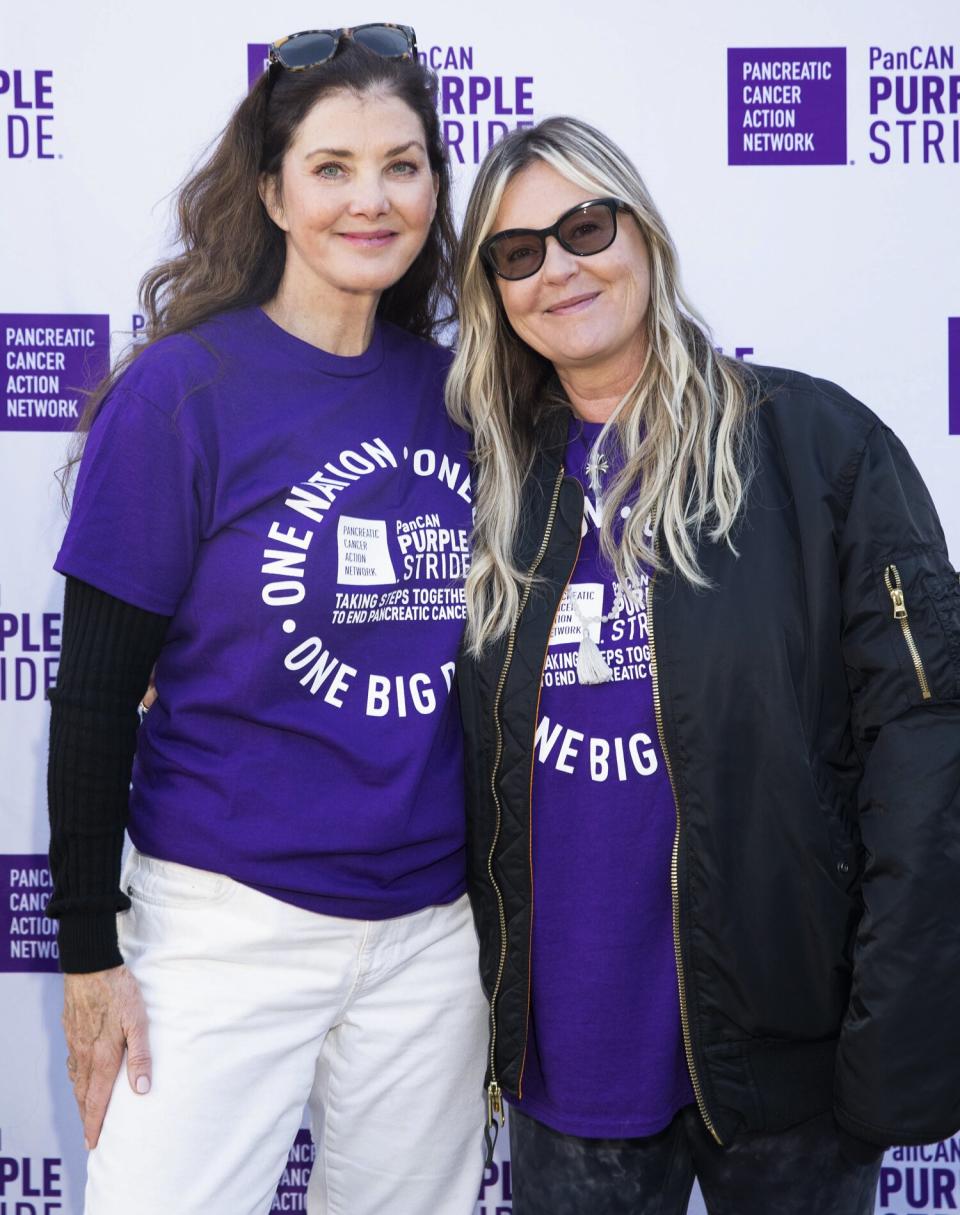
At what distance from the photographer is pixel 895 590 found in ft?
4.78

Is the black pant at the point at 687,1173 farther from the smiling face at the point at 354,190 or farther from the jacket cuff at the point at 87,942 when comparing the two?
the smiling face at the point at 354,190

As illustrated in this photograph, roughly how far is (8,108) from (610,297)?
144 cm

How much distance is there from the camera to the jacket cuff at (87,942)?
5.01 feet

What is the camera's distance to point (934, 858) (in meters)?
1.42

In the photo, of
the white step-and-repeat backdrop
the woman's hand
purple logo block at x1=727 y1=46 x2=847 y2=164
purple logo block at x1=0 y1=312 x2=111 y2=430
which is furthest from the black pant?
purple logo block at x1=727 y1=46 x2=847 y2=164

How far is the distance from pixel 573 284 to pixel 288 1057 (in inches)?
43.4

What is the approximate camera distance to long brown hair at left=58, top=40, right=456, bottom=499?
166 cm

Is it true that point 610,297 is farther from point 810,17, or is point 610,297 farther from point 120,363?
point 810,17

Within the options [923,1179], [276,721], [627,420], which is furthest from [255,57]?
[923,1179]

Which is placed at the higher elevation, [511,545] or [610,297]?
[610,297]

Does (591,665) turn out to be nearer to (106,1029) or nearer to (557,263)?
(557,263)

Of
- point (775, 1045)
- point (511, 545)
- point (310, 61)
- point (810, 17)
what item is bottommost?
point (775, 1045)

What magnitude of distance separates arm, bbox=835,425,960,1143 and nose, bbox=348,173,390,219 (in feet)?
2.45

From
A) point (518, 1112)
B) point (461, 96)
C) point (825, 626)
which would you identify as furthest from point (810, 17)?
point (518, 1112)
